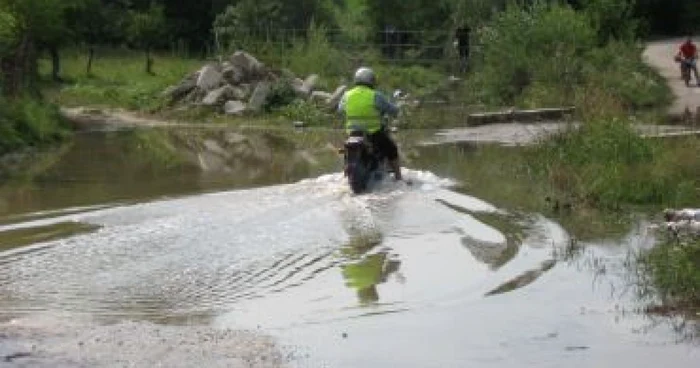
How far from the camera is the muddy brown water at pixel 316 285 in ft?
26.3

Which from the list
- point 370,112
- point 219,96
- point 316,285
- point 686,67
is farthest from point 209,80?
point 316,285

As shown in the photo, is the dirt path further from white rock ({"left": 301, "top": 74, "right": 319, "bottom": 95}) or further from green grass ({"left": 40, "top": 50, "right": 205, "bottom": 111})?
green grass ({"left": 40, "top": 50, "right": 205, "bottom": 111})

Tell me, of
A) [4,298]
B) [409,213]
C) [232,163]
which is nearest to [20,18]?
[232,163]

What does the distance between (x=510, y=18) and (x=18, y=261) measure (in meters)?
22.6

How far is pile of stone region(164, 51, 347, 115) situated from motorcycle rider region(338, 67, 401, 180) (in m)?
15.0

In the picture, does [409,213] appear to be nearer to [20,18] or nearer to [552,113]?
[552,113]

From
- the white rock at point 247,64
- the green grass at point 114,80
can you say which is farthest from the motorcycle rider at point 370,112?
the green grass at point 114,80

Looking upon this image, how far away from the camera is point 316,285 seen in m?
10.4

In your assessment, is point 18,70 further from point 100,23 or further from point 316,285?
point 100,23

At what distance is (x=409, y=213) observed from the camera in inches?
563

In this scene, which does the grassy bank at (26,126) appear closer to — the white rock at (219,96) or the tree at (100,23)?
the white rock at (219,96)

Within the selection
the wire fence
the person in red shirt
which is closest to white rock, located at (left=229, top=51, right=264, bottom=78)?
the wire fence

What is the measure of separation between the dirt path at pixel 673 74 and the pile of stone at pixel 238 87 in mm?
9568

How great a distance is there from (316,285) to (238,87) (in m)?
24.1
